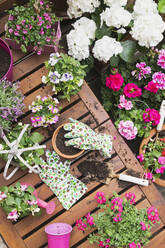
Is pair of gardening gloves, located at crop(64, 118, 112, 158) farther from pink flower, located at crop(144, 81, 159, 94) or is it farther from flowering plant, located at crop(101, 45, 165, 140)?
pink flower, located at crop(144, 81, 159, 94)

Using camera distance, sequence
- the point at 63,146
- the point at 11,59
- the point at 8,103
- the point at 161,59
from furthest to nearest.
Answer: the point at 161,59 < the point at 63,146 < the point at 11,59 < the point at 8,103

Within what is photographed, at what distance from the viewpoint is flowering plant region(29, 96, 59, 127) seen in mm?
1839

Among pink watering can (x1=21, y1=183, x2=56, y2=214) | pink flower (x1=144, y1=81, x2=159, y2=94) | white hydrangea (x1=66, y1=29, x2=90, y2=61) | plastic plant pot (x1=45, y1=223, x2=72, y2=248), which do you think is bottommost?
plastic plant pot (x1=45, y1=223, x2=72, y2=248)

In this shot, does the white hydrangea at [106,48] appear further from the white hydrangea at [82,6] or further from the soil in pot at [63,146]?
the soil in pot at [63,146]

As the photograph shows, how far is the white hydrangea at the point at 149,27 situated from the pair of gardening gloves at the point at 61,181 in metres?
1.01

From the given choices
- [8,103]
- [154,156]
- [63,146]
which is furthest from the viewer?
[154,156]

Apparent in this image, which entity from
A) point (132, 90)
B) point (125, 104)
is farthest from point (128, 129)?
point (132, 90)

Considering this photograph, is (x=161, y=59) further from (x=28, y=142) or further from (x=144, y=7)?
(x=28, y=142)

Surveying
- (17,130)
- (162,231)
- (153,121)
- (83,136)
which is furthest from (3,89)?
(162,231)

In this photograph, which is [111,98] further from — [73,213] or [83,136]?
[73,213]

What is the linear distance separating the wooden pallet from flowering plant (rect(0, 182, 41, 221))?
17 centimetres

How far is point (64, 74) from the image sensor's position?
1.77m

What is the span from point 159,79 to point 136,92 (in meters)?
0.20

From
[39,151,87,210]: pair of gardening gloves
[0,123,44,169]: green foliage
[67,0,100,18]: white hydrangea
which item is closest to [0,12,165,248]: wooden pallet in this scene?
[39,151,87,210]: pair of gardening gloves
